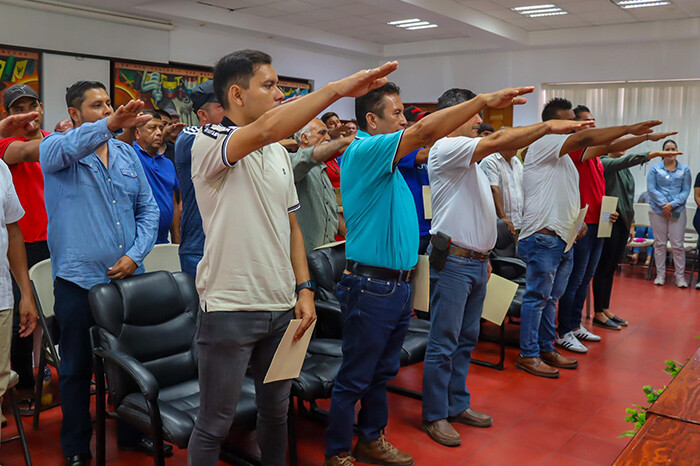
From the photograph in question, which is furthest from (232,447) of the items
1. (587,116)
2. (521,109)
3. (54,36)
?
(521,109)

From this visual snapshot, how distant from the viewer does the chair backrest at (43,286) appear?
2.91 metres

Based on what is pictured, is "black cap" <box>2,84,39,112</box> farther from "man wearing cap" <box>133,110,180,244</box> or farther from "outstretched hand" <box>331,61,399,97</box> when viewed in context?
"outstretched hand" <box>331,61,399,97</box>

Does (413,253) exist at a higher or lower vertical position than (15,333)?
higher

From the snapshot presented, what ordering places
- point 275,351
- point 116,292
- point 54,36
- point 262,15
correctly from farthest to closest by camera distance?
point 262,15
point 54,36
point 116,292
point 275,351

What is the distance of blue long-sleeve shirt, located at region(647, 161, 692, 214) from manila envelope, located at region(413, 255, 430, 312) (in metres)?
5.94

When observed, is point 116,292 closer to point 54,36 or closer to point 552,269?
point 552,269

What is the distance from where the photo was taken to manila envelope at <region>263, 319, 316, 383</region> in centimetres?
205

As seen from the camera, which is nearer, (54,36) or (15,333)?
(15,333)

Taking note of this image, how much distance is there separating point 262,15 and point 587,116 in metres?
5.73

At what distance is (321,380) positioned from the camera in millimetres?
2801

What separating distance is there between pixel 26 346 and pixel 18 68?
186 inches

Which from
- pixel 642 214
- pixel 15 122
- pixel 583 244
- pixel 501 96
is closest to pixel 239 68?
pixel 501 96

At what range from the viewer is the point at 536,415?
3.54m

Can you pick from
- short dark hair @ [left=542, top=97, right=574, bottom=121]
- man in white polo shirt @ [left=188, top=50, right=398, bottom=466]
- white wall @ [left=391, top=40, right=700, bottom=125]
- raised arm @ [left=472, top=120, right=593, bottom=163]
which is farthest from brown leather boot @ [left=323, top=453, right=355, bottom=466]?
white wall @ [left=391, top=40, right=700, bottom=125]
